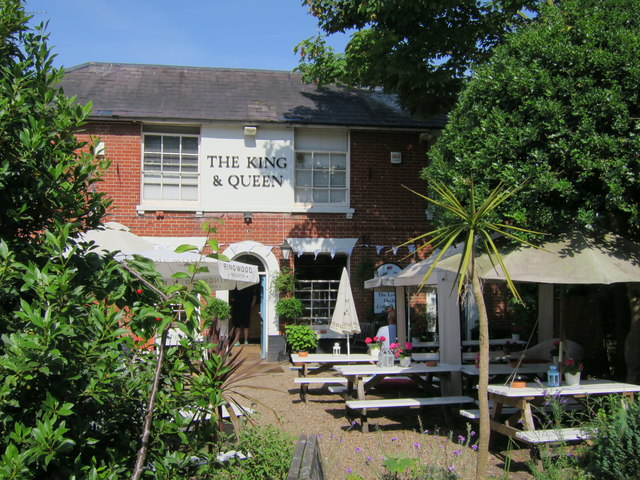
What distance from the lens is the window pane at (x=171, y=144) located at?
1395 centimetres

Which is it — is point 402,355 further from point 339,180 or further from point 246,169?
point 246,169

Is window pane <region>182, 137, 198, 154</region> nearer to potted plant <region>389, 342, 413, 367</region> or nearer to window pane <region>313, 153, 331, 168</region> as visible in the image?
window pane <region>313, 153, 331, 168</region>

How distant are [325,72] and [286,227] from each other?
3.83 meters

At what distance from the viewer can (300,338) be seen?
13.3 meters

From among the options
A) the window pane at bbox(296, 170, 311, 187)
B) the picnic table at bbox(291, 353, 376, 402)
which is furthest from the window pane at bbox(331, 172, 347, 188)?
the picnic table at bbox(291, 353, 376, 402)

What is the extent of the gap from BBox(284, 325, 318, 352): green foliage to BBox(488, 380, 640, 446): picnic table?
665cm

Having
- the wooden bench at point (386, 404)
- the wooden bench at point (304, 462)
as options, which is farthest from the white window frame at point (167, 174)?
the wooden bench at point (304, 462)

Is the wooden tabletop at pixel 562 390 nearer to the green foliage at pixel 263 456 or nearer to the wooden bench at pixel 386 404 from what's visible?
the wooden bench at pixel 386 404

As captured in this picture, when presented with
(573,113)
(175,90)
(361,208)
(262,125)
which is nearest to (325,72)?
(262,125)

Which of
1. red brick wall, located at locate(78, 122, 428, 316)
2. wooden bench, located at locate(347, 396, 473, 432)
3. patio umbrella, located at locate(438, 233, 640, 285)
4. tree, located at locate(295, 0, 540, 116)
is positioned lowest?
wooden bench, located at locate(347, 396, 473, 432)

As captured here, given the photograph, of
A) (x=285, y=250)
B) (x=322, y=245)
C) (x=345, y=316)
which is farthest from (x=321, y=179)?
(x=345, y=316)

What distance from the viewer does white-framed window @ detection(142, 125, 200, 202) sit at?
45.3 feet

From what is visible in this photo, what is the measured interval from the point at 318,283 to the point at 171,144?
4.89 m

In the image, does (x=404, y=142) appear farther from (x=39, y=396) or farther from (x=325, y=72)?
(x=39, y=396)
